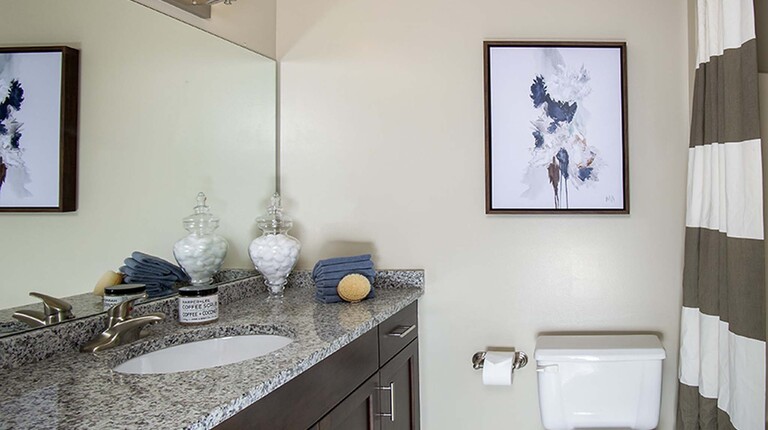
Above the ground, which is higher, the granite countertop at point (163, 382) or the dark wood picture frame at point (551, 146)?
the dark wood picture frame at point (551, 146)

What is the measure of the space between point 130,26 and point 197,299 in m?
0.77

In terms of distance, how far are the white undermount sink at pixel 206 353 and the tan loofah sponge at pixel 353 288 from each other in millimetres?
335

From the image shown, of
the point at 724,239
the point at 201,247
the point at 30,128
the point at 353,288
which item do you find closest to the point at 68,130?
the point at 30,128

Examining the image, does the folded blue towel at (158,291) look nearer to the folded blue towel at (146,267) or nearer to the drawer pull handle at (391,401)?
the folded blue towel at (146,267)

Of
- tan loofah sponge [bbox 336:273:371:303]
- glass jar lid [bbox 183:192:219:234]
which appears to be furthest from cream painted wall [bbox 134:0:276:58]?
tan loofah sponge [bbox 336:273:371:303]

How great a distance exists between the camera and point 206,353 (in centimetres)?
126

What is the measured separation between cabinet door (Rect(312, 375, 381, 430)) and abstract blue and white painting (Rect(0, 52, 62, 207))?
82cm

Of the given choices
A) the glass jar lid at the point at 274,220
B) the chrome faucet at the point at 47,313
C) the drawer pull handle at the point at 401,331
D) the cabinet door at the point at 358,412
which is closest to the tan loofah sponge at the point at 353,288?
the drawer pull handle at the point at 401,331

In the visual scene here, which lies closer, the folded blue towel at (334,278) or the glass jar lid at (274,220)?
the folded blue towel at (334,278)

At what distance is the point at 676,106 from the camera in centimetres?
183

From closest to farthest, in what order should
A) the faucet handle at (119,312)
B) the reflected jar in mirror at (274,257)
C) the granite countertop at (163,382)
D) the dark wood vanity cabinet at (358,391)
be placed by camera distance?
the granite countertop at (163,382), the dark wood vanity cabinet at (358,391), the faucet handle at (119,312), the reflected jar in mirror at (274,257)

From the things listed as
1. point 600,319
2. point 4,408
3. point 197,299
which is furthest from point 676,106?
point 4,408

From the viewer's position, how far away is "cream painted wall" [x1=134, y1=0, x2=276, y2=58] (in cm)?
165

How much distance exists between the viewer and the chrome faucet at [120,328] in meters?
1.10
